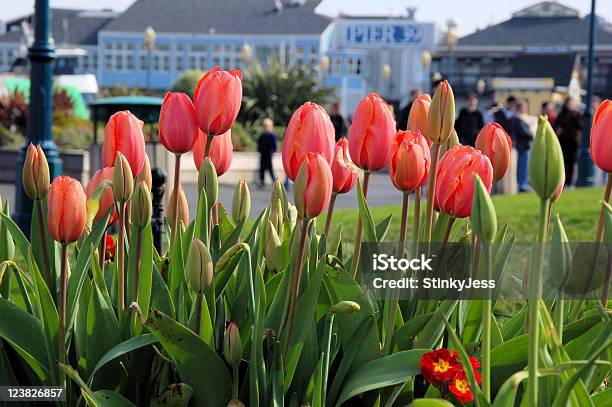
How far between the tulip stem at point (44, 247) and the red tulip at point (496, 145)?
3.15 feet

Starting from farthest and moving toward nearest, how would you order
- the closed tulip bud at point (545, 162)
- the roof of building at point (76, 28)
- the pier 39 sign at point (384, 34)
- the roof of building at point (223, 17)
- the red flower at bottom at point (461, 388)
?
A: the roof of building at point (76, 28) → the pier 39 sign at point (384, 34) → the roof of building at point (223, 17) → the red flower at bottom at point (461, 388) → the closed tulip bud at point (545, 162)

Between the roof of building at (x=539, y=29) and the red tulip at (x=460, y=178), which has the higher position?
the roof of building at (x=539, y=29)

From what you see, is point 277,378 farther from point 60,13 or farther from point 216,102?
point 60,13

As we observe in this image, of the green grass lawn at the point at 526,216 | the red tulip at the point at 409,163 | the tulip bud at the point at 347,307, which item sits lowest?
the green grass lawn at the point at 526,216

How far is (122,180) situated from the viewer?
210 centimetres

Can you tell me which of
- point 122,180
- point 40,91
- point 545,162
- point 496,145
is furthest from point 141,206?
point 40,91

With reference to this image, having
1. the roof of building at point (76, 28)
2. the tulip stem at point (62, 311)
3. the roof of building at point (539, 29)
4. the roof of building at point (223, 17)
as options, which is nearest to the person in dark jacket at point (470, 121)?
the tulip stem at point (62, 311)

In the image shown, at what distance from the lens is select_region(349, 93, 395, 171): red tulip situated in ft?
7.04

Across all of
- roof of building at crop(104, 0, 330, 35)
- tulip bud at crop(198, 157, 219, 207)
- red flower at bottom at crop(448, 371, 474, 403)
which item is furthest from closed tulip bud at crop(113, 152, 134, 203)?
roof of building at crop(104, 0, 330, 35)

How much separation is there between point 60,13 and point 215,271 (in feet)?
291

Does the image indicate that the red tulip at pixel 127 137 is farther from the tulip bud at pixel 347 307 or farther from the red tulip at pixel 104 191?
the tulip bud at pixel 347 307

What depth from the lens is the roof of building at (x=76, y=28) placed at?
78.5m

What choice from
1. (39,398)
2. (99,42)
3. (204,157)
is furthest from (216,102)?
(99,42)

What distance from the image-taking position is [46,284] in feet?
7.19
